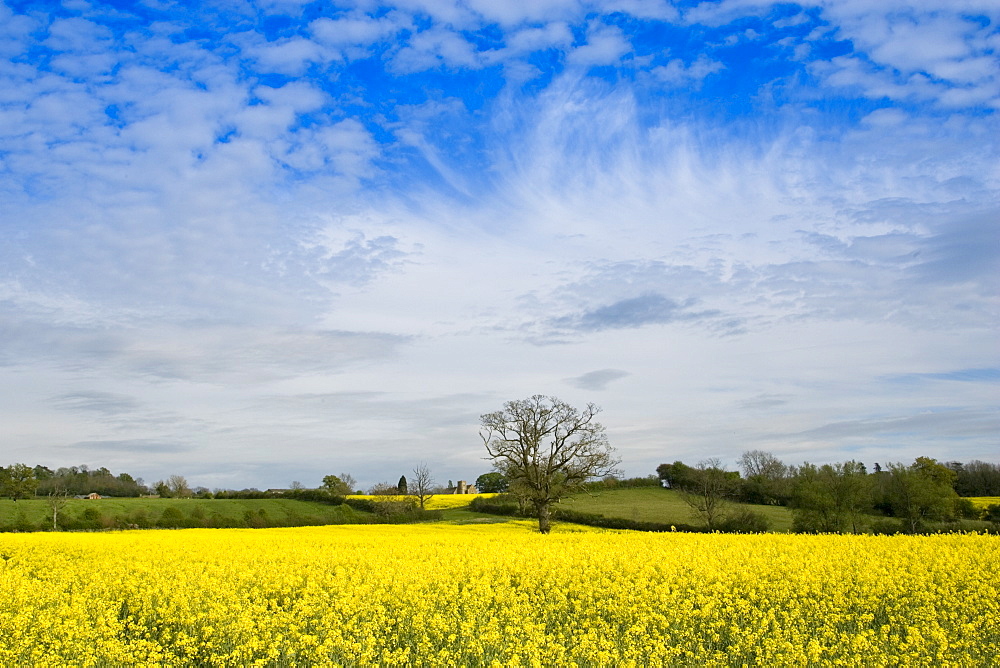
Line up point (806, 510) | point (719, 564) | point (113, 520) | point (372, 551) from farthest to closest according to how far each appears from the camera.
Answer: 1. point (113, 520)
2. point (806, 510)
3. point (372, 551)
4. point (719, 564)

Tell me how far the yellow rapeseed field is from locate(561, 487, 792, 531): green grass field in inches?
1024

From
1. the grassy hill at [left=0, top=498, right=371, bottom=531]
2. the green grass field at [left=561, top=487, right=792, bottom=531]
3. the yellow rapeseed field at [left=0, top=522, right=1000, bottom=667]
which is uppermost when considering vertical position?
the yellow rapeseed field at [left=0, top=522, right=1000, bottom=667]

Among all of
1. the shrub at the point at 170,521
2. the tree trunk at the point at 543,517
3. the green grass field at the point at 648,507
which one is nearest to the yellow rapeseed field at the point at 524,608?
the tree trunk at the point at 543,517

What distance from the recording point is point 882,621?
38.4 ft

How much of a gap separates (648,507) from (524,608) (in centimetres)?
4780

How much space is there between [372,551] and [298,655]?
12.1 meters

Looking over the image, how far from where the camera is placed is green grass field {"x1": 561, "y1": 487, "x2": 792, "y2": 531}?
45.8 metres

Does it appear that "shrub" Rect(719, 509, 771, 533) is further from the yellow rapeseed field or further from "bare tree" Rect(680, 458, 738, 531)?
the yellow rapeseed field

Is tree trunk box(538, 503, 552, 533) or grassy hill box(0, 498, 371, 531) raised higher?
tree trunk box(538, 503, 552, 533)

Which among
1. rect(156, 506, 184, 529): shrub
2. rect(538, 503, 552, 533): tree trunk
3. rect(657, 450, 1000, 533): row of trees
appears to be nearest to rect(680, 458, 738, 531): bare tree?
rect(657, 450, 1000, 533): row of trees

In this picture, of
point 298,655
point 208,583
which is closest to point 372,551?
point 208,583

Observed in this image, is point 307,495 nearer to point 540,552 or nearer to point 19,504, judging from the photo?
point 19,504

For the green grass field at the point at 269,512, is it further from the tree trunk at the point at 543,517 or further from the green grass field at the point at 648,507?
the tree trunk at the point at 543,517

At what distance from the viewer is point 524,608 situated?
37.5 ft
